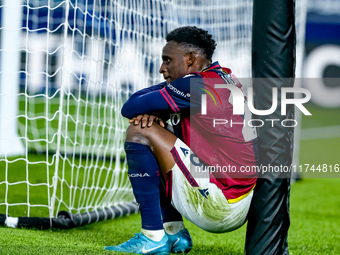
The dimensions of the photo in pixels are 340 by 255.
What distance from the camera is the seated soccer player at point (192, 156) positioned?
8.40 feet

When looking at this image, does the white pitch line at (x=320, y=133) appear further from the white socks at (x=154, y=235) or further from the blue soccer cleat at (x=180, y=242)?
the white socks at (x=154, y=235)

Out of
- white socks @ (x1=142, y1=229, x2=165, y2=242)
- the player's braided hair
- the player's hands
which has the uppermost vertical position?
the player's braided hair

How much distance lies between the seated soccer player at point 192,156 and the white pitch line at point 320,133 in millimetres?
8190

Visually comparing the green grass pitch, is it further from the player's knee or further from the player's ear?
the player's ear

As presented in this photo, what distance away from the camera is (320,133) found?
1142 centimetres

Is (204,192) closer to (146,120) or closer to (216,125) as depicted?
(216,125)

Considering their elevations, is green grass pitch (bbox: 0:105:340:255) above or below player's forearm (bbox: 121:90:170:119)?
below

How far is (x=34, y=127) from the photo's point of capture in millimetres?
8055

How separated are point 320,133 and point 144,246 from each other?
938 cm

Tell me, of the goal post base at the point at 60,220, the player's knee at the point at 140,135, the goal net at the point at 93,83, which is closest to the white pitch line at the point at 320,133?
the goal net at the point at 93,83

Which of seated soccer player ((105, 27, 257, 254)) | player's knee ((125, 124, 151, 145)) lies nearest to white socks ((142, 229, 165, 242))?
seated soccer player ((105, 27, 257, 254))

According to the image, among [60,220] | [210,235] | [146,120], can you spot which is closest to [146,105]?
[146,120]

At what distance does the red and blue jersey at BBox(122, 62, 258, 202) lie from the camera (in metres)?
2.55

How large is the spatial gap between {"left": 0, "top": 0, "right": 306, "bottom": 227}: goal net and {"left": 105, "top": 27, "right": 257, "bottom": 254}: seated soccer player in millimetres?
854
